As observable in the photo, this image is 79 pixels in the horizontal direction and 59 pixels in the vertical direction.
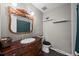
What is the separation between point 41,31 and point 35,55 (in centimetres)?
34

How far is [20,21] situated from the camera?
1398 mm

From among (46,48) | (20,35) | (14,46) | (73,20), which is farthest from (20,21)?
(73,20)

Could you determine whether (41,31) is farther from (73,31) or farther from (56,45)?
(73,31)

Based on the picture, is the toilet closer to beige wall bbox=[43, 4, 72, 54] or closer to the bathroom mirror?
beige wall bbox=[43, 4, 72, 54]

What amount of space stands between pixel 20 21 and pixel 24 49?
378mm

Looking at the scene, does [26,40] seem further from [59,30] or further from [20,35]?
[59,30]

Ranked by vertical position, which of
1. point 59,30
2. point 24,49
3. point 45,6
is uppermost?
point 45,6

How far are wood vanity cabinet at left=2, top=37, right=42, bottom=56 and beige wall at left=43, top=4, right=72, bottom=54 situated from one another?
0.17m

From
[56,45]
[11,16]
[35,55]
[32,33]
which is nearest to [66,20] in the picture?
[56,45]

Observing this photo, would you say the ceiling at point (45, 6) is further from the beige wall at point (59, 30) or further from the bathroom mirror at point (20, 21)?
the bathroom mirror at point (20, 21)

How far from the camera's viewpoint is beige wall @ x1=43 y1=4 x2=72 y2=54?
1.40 metres

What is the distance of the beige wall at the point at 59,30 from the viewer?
1.40m

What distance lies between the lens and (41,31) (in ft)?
4.72

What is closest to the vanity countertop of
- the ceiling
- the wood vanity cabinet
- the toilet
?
the wood vanity cabinet
